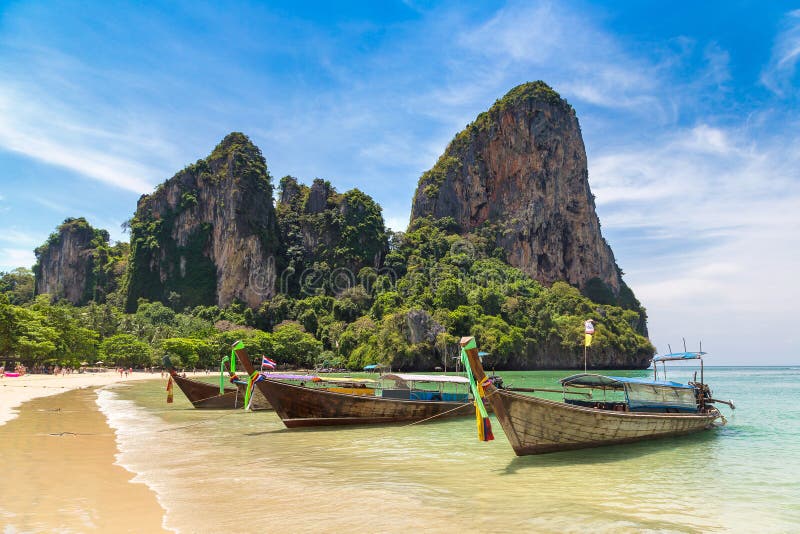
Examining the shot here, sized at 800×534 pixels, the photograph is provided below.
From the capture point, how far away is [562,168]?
112250 mm

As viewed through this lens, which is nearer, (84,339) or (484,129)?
(84,339)

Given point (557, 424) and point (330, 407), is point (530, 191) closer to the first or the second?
point (330, 407)

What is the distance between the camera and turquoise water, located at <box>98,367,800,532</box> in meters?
7.25

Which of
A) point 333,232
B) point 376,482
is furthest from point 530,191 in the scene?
point 376,482

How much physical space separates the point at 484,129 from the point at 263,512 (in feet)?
388

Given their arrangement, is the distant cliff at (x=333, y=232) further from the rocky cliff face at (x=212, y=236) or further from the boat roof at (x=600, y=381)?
the boat roof at (x=600, y=381)

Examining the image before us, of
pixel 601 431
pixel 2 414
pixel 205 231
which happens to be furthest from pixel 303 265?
pixel 601 431

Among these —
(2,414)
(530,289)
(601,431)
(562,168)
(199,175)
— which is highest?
(562,168)

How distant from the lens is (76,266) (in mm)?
115688

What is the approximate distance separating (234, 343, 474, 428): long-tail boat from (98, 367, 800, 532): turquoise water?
1.52ft

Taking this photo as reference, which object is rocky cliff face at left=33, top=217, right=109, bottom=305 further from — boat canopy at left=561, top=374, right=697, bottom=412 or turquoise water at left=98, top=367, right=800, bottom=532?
boat canopy at left=561, top=374, right=697, bottom=412

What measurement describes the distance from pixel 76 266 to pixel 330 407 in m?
121

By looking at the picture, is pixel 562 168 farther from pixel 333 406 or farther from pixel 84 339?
pixel 333 406

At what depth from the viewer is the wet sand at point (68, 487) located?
6.52 m
